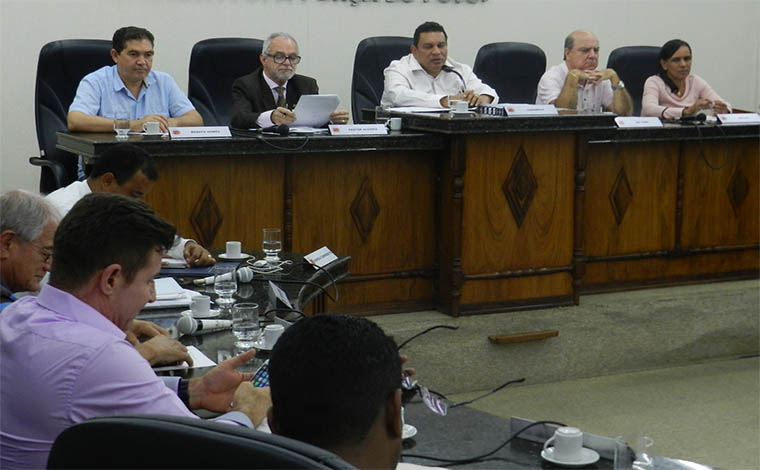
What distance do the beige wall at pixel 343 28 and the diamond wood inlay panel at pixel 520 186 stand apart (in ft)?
8.18

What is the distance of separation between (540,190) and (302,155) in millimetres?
1042

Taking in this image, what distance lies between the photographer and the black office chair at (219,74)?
5.24m

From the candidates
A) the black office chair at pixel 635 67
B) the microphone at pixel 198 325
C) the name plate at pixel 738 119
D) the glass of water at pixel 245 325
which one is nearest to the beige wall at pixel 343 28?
the black office chair at pixel 635 67

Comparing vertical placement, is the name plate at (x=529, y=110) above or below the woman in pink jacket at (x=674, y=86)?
below

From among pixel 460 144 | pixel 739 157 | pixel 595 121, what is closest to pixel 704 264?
pixel 739 157

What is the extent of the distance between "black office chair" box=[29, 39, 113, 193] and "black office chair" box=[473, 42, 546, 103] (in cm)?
216

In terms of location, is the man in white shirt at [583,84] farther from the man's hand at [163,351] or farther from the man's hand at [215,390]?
the man's hand at [215,390]

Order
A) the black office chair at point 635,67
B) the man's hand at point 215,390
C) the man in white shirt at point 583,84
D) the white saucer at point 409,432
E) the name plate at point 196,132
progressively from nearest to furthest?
the white saucer at point 409,432 < the man's hand at point 215,390 < the name plate at point 196,132 < the man in white shirt at point 583,84 < the black office chair at point 635,67

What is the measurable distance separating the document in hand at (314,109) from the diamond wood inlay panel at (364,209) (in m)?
0.39

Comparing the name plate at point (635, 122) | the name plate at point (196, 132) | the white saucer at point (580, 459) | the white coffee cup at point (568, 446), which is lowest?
the white saucer at point (580, 459)

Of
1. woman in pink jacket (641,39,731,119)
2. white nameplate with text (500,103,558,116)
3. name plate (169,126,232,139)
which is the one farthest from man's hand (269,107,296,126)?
woman in pink jacket (641,39,731,119)

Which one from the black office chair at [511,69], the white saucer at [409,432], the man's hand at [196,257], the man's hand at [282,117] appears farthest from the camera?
the black office chair at [511,69]

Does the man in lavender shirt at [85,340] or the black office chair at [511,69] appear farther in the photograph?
the black office chair at [511,69]

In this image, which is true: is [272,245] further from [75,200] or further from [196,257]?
[75,200]
